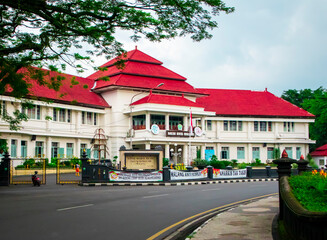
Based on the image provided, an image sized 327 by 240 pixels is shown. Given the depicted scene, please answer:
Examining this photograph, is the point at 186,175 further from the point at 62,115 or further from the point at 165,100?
the point at 62,115

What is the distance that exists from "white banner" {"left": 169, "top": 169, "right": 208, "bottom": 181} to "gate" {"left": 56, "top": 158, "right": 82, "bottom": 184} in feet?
21.6

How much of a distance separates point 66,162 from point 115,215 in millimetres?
31460

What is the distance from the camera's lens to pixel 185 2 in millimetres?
15367

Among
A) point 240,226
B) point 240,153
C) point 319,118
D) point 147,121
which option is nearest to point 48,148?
point 147,121

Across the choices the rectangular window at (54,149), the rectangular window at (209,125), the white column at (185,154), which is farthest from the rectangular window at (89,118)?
the rectangular window at (209,125)

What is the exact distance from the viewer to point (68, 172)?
38.0 m

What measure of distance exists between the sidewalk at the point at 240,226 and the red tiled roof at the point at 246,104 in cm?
4289

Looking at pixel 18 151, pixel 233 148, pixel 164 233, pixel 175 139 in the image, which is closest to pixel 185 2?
pixel 164 233

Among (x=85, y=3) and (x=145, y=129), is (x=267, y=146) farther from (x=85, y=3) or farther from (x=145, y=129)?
(x=85, y=3)

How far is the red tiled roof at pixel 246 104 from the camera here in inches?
2247

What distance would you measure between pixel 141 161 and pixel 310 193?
83.4ft

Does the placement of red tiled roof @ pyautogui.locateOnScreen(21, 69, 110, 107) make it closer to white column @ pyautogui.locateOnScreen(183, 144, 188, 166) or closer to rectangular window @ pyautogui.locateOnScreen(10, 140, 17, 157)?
rectangular window @ pyautogui.locateOnScreen(10, 140, 17, 157)

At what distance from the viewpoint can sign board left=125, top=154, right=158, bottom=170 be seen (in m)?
33.7

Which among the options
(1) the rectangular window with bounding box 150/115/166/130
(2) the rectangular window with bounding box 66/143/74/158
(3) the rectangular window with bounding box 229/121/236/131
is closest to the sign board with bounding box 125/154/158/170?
(2) the rectangular window with bounding box 66/143/74/158
